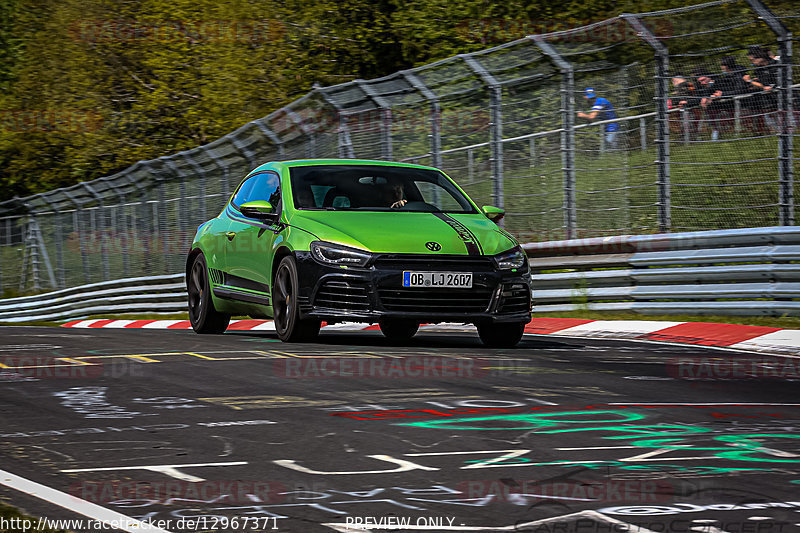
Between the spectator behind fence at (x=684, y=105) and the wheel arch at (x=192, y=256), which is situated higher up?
the spectator behind fence at (x=684, y=105)

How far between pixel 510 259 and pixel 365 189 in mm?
1545

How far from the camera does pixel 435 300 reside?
970cm

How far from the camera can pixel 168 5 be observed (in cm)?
4703

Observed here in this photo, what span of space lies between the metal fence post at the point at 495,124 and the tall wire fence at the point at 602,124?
0.06 feet

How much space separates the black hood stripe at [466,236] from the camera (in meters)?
9.86

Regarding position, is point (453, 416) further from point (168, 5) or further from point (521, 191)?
point (168, 5)

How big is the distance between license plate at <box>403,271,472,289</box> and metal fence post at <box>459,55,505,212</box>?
6114 millimetres

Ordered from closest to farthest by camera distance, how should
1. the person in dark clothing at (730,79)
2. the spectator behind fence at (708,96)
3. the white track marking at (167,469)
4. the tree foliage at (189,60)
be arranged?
the white track marking at (167,469), the person in dark clothing at (730,79), the spectator behind fence at (708,96), the tree foliage at (189,60)

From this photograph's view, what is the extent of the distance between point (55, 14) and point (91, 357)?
52.5m

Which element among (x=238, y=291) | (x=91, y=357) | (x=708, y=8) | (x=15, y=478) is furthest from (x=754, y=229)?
(x=15, y=478)

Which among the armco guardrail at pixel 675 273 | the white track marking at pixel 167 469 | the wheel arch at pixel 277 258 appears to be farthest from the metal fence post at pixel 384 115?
the white track marking at pixel 167 469

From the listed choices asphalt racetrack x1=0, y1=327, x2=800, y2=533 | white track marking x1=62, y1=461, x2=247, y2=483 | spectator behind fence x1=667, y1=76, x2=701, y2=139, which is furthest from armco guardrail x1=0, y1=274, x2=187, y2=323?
white track marking x1=62, y1=461, x2=247, y2=483

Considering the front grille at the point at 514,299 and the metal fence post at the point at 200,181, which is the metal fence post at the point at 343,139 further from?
the front grille at the point at 514,299
